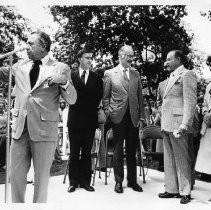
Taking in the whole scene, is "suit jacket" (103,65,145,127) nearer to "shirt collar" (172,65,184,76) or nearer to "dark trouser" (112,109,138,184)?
"dark trouser" (112,109,138,184)

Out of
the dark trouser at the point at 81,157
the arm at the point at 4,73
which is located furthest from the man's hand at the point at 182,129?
the arm at the point at 4,73

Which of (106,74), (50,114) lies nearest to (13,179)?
(50,114)

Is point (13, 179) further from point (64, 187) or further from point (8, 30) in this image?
point (8, 30)

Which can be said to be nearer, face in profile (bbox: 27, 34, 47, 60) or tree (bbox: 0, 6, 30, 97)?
face in profile (bbox: 27, 34, 47, 60)

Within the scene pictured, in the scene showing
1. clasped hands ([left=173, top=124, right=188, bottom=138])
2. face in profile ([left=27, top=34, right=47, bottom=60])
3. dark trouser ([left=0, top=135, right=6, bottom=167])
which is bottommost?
dark trouser ([left=0, top=135, right=6, bottom=167])

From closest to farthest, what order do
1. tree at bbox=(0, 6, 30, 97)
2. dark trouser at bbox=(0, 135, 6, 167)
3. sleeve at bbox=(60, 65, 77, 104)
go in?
sleeve at bbox=(60, 65, 77, 104)
dark trouser at bbox=(0, 135, 6, 167)
tree at bbox=(0, 6, 30, 97)

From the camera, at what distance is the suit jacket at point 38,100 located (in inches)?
126

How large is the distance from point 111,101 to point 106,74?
0.39m

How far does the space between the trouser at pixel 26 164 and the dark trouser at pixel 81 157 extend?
1611 millimetres

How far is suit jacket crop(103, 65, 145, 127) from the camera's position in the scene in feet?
16.2

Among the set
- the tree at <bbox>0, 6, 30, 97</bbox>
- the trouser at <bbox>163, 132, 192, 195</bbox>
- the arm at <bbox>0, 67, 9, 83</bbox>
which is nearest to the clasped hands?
the trouser at <bbox>163, 132, 192, 195</bbox>

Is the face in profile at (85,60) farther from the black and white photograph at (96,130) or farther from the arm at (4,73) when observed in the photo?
the arm at (4,73)

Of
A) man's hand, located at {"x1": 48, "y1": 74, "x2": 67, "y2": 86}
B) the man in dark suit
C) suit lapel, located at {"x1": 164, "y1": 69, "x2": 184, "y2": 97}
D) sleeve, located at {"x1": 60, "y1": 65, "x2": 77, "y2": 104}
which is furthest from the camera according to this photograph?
the man in dark suit

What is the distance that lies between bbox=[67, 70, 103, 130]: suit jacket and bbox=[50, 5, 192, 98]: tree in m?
8.81
